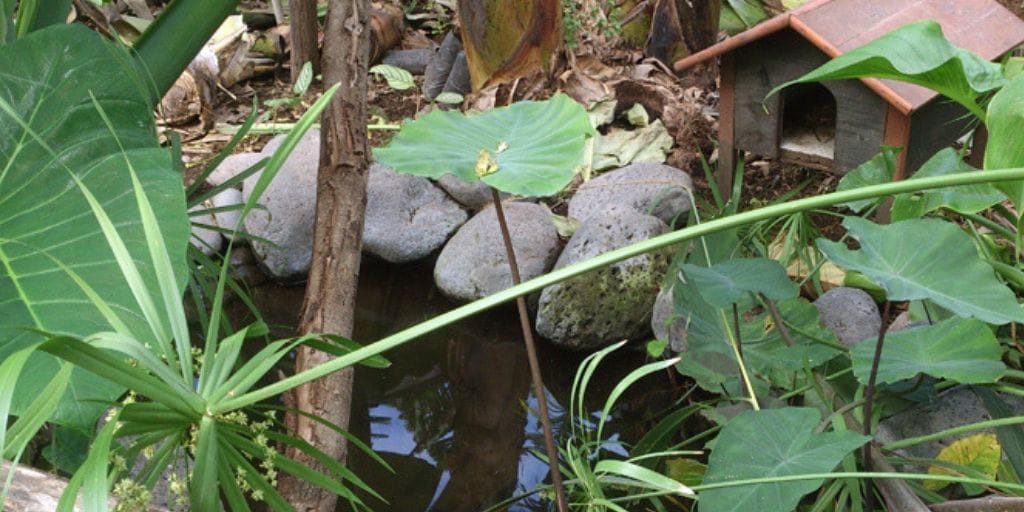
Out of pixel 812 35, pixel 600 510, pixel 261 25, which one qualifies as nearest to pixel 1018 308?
pixel 600 510

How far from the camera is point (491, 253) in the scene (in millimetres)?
2693

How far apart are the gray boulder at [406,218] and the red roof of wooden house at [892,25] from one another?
0.97 metres

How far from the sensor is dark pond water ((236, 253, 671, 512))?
2.13m

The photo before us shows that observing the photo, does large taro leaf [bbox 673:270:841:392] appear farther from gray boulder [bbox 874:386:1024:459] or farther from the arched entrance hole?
the arched entrance hole

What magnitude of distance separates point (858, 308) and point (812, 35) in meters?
0.61

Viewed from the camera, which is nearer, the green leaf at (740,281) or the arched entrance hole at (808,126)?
the green leaf at (740,281)

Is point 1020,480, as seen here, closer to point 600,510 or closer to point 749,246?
point 600,510

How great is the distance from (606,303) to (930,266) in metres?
1.29

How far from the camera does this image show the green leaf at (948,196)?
142 cm

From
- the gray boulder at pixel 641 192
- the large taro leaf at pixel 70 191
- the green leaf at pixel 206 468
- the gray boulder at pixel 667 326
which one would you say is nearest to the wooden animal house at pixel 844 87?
the gray boulder at pixel 641 192

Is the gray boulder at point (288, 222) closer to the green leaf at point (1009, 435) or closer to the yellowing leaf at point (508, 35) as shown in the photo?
the yellowing leaf at point (508, 35)

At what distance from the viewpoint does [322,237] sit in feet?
5.48

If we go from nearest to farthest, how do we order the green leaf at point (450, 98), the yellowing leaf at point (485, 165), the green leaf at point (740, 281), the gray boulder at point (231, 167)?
the yellowing leaf at point (485, 165) < the green leaf at point (740, 281) < the gray boulder at point (231, 167) < the green leaf at point (450, 98)

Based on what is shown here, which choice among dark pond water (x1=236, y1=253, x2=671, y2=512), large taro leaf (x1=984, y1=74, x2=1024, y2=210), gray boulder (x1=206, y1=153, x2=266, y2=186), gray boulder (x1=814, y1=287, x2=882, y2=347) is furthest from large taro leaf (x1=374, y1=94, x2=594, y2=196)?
gray boulder (x1=206, y1=153, x2=266, y2=186)
